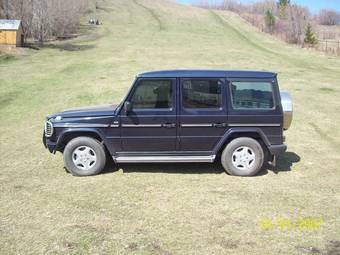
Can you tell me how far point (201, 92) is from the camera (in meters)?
7.69

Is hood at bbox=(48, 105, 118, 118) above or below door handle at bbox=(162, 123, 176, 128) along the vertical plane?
above

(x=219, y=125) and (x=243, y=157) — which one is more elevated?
(x=219, y=125)

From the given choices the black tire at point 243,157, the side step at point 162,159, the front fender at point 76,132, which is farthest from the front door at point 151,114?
the black tire at point 243,157

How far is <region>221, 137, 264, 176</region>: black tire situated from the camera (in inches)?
304

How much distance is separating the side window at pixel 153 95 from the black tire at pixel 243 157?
134 centimetres

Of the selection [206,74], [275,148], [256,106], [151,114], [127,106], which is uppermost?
[206,74]

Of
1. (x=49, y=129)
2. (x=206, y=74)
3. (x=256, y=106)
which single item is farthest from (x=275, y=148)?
(x=49, y=129)

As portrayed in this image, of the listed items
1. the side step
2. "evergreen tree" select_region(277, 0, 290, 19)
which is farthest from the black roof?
"evergreen tree" select_region(277, 0, 290, 19)

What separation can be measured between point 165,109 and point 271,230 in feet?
9.52

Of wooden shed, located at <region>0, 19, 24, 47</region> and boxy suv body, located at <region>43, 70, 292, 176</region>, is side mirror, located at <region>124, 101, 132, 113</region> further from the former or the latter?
wooden shed, located at <region>0, 19, 24, 47</region>

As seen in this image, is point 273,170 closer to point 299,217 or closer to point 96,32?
point 299,217

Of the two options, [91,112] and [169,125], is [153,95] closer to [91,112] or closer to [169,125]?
[169,125]

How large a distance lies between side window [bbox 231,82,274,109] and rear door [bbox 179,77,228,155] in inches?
8.6

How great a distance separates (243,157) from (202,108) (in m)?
1.14
